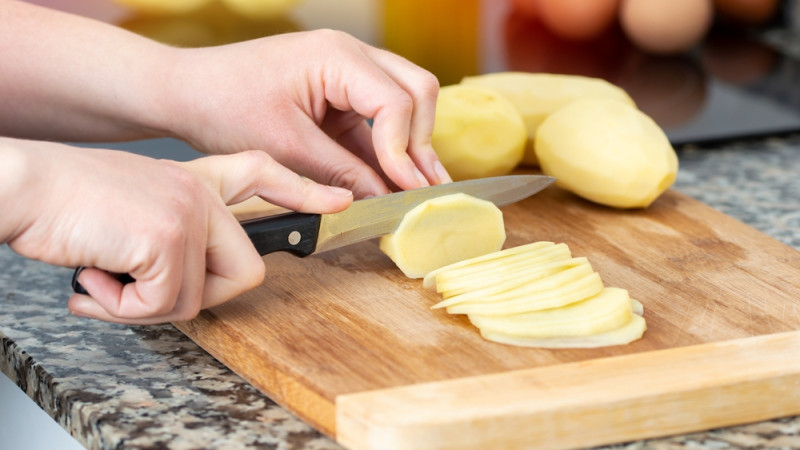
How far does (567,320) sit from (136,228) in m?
0.57

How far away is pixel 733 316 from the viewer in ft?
4.84

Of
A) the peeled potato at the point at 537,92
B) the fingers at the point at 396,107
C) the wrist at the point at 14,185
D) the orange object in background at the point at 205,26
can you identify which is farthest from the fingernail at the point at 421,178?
the orange object in background at the point at 205,26

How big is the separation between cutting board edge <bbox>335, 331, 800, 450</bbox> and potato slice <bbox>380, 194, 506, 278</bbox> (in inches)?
14.4

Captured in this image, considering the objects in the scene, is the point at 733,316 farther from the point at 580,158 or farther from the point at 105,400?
the point at 105,400

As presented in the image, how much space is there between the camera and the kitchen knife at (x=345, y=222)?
1476 millimetres

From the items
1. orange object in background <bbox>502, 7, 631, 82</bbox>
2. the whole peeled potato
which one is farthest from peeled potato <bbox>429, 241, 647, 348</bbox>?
orange object in background <bbox>502, 7, 631, 82</bbox>

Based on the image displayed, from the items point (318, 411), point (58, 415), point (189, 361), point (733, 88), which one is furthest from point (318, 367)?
point (733, 88)

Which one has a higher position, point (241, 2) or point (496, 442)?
point (241, 2)

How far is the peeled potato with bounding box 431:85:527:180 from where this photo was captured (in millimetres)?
1919

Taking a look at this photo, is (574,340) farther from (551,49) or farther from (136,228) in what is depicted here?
(551,49)

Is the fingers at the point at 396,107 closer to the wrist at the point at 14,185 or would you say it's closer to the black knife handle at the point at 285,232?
the black knife handle at the point at 285,232

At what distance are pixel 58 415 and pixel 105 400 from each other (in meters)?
0.09

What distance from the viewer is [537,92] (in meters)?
2.14

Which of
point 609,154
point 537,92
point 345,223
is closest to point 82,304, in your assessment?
point 345,223
